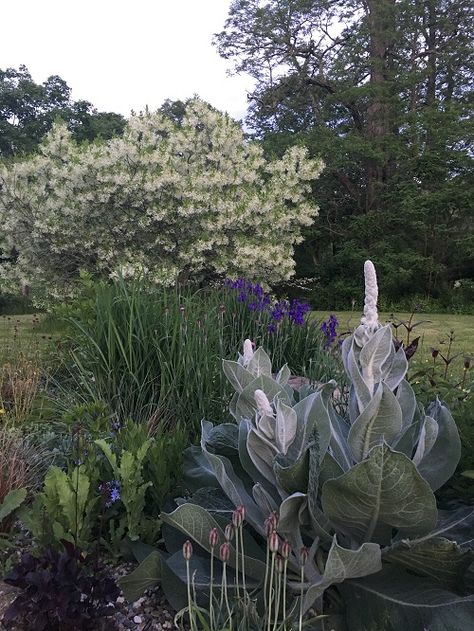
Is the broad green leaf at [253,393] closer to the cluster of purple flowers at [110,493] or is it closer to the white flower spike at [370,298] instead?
the white flower spike at [370,298]

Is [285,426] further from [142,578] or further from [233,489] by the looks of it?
[142,578]

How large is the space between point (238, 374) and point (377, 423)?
1.93 feet

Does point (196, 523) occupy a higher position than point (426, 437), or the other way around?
point (426, 437)

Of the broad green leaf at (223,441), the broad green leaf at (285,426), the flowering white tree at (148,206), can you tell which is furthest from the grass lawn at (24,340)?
the broad green leaf at (285,426)

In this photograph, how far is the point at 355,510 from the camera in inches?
64.1

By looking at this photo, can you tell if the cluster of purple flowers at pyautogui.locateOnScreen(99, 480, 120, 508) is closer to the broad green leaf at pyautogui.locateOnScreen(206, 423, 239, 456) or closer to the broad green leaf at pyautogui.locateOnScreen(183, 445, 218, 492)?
the broad green leaf at pyautogui.locateOnScreen(183, 445, 218, 492)

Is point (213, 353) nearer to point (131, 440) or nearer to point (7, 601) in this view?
point (131, 440)

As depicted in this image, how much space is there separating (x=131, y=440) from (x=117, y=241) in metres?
10.6

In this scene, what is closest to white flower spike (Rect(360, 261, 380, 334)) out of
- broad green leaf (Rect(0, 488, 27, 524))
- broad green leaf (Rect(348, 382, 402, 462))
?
broad green leaf (Rect(348, 382, 402, 462))

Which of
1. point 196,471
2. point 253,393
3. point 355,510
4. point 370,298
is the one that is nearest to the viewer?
point 370,298

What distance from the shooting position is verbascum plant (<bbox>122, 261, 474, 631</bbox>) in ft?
5.11

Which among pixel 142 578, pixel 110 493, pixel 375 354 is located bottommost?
pixel 142 578

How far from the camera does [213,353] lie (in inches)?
165

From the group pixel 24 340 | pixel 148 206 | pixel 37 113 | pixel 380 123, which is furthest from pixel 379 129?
pixel 37 113
